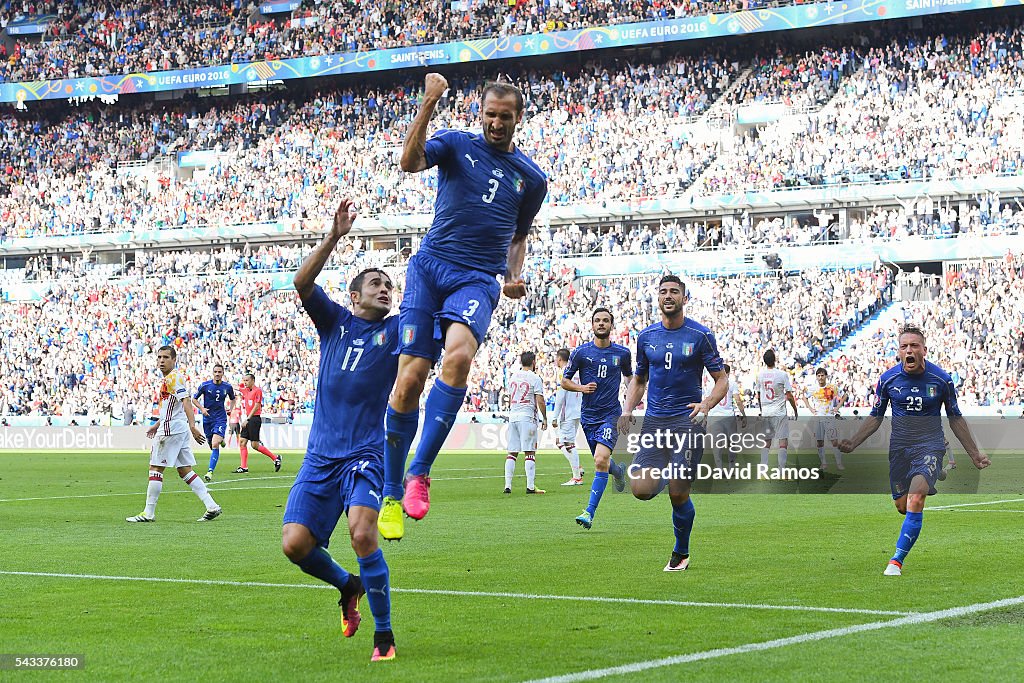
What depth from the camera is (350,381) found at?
7629 mm

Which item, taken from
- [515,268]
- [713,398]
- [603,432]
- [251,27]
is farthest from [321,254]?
[251,27]

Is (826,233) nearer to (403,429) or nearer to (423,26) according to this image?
(423,26)

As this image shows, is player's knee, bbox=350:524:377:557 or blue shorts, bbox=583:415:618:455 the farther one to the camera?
blue shorts, bbox=583:415:618:455

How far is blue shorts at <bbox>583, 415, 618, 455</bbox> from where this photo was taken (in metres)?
15.6

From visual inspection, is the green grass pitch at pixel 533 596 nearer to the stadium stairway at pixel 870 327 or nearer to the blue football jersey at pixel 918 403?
the blue football jersey at pixel 918 403

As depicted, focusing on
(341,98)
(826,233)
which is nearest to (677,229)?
(826,233)

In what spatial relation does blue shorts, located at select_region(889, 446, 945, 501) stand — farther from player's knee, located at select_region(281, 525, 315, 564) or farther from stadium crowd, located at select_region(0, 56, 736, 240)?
stadium crowd, located at select_region(0, 56, 736, 240)

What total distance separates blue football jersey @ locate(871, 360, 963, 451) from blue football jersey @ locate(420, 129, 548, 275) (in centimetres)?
404

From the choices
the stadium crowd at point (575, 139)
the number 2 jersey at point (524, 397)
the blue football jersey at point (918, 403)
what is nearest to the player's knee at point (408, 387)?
the blue football jersey at point (918, 403)

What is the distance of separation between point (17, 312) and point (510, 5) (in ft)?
74.1

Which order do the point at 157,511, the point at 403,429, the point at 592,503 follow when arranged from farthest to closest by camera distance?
1. the point at 157,511
2. the point at 592,503
3. the point at 403,429

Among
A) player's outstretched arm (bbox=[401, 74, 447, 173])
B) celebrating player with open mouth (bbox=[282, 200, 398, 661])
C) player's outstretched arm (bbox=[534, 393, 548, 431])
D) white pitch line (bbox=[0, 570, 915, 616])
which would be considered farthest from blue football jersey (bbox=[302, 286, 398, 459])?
player's outstretched arm (bbox=[534, 393, 548, 431])

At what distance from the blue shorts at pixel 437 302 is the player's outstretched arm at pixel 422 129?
0.65m

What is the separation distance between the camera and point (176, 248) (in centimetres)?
5612
